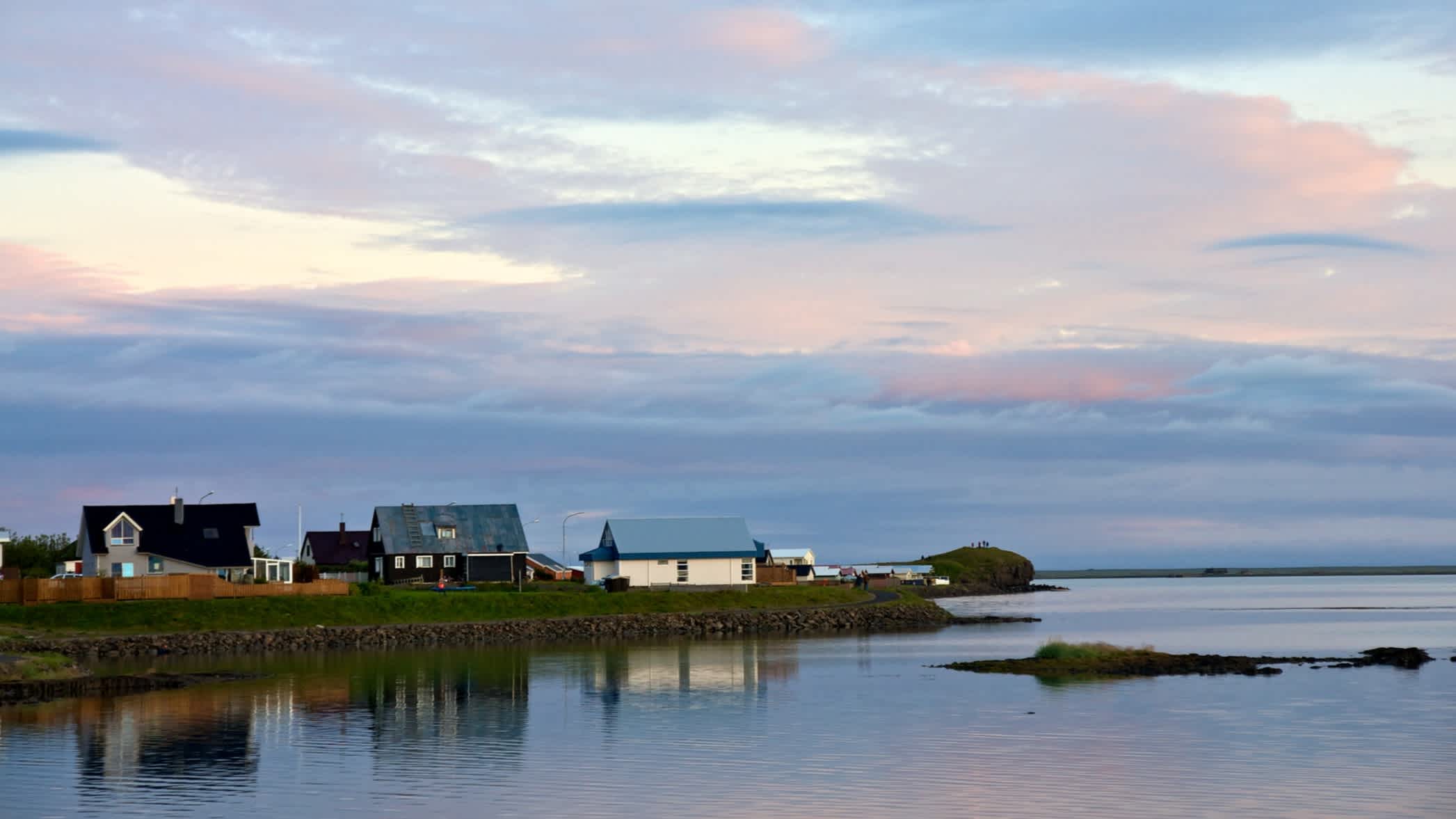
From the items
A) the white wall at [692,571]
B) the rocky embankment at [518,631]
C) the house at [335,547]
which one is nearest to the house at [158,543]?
the rocky embankment at [518,631]

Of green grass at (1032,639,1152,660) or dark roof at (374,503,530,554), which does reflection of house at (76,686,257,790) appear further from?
dark roof at (374,503,530,554)

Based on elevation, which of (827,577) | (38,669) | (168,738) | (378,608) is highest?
(378,608)

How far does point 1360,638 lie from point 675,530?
4967cm

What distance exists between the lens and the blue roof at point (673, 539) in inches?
4619

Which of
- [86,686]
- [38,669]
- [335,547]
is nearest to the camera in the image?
[86,686]

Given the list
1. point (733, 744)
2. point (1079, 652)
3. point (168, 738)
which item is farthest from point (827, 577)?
point (168, 738)

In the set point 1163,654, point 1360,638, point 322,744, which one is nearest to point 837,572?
point 1360,638

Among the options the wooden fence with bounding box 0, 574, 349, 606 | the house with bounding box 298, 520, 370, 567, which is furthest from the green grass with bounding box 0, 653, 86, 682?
the house with bounding box 298, 520, 370, 567

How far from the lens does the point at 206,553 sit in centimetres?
10050

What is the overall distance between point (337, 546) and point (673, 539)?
43.7m

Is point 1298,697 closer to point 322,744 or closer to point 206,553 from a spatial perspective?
point 322,744

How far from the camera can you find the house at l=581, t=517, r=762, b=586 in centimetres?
11706

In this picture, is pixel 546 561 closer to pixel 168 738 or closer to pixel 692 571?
pixel 692 571

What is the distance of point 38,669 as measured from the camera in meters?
58.9
